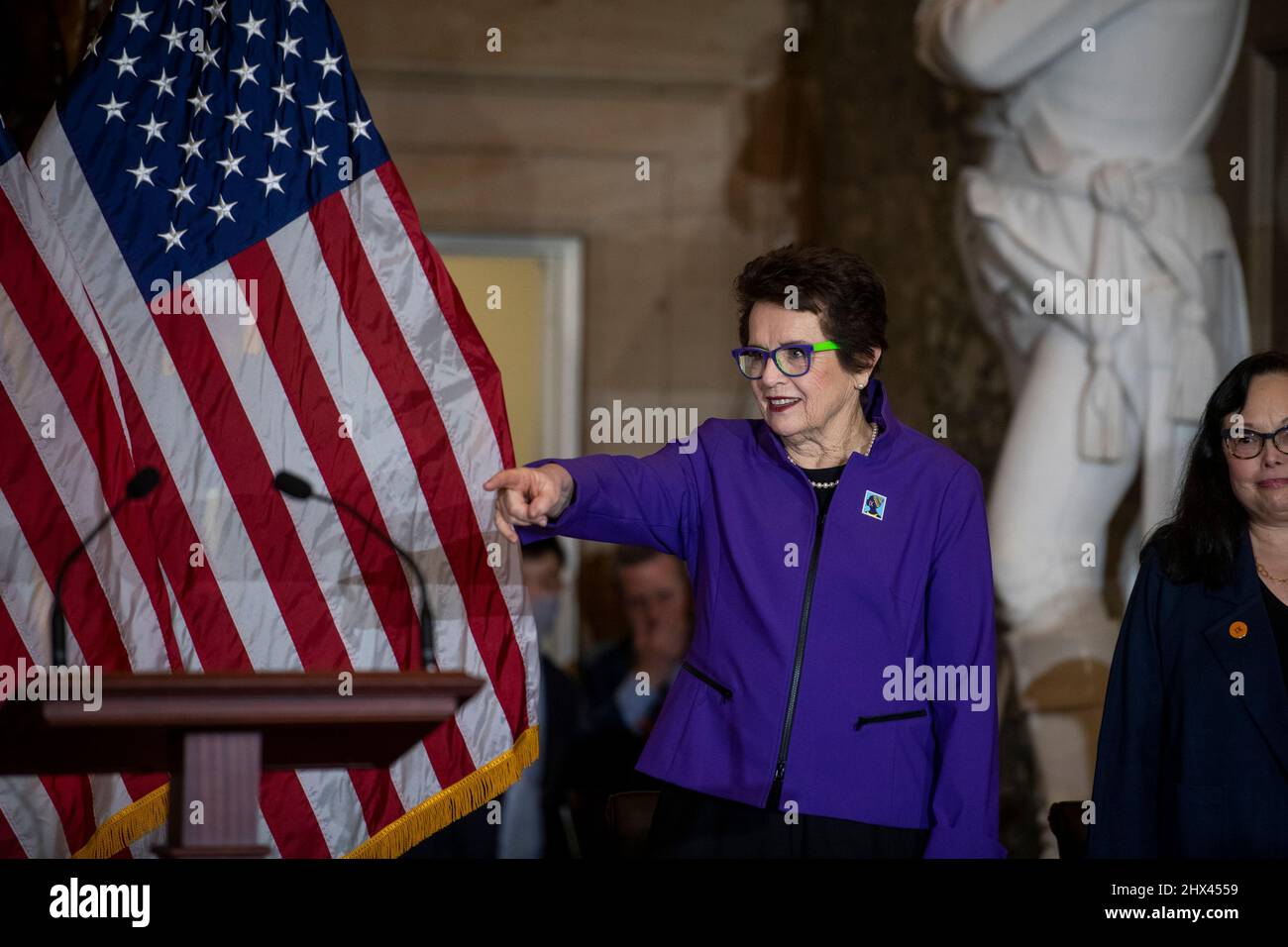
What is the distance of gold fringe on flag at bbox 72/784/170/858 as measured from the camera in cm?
352

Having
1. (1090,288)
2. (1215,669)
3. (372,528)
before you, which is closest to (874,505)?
(1215,669)

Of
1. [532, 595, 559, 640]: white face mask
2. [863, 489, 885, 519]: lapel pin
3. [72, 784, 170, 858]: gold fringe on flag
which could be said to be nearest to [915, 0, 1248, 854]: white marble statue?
[532, 595, 559, 640]: white face mask

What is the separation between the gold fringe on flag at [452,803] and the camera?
3592mm

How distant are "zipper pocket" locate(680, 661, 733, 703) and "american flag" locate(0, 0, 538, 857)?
2.36ft

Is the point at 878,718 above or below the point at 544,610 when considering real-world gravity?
below

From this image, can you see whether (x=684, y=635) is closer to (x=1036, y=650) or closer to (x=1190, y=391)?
(x=1036, y=650)

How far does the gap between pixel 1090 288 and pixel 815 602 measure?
2.27m

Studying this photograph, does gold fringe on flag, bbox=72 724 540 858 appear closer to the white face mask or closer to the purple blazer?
the purple blazer

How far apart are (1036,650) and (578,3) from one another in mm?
3084

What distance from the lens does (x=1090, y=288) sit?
4.87m

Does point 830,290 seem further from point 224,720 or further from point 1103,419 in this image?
point 1103,419

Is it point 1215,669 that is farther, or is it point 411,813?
point 411,813

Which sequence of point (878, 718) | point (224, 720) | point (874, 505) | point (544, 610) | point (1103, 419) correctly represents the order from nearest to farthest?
point (224, 720) → point (878, 718) → point (874, 505) → point (1103, 419) → point (544, 610)
